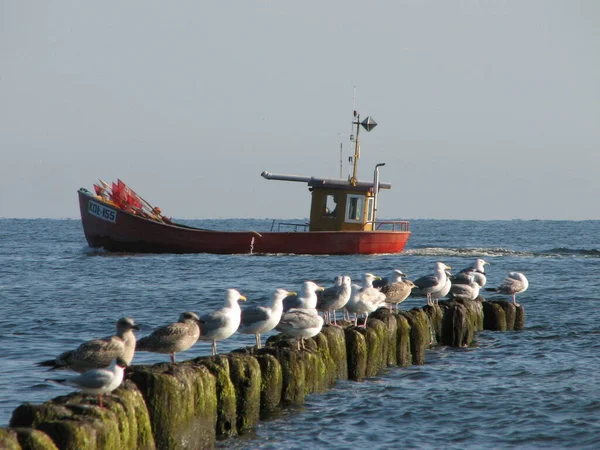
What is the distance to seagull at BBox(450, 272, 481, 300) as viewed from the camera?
1847 centimetres

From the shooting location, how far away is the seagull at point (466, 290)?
1847 cm

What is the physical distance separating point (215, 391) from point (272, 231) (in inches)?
1218

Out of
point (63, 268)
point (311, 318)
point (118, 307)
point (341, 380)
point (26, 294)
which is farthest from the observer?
point (63, 268)

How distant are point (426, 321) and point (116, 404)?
327 inches

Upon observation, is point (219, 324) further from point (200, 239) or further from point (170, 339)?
point (200, 239)

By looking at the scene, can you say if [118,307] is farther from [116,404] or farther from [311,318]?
[116,404]

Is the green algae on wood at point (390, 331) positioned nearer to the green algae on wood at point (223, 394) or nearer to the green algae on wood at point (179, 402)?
the green algae on wood at point (223, 394)

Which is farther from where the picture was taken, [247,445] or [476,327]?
[476,327]

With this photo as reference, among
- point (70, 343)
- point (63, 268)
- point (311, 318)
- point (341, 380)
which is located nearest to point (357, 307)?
point (341, 380)

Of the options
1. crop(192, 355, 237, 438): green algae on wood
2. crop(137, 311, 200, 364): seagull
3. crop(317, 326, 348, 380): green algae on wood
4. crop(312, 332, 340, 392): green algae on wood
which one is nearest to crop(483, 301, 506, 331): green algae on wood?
crop(317, 326, 348, 380): green algae on wood

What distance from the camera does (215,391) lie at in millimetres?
10172

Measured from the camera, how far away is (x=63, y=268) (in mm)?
40406

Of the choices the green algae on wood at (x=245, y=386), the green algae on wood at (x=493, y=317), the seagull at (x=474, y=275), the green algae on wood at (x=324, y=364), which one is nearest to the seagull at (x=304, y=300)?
the green algae on wood at (x=324, y=364)

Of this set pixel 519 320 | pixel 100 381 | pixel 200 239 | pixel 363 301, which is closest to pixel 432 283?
pixel 363 301
